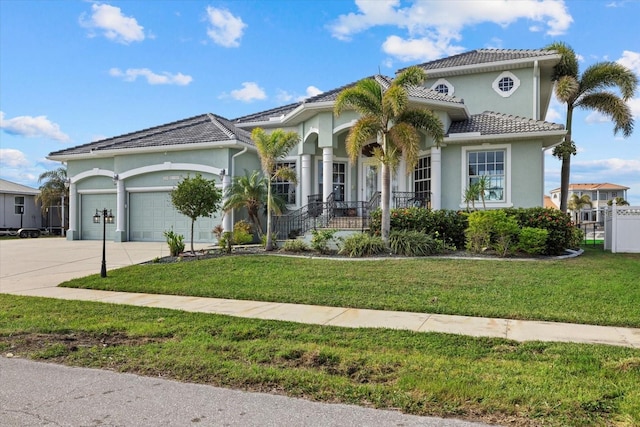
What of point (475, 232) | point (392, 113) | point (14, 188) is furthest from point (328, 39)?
point (14, 188)

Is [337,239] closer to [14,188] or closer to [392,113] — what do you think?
[392,113]

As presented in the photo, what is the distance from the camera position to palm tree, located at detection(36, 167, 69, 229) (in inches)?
1378

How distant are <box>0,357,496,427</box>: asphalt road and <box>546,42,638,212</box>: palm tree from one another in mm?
20197

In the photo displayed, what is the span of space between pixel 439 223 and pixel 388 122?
357 cm

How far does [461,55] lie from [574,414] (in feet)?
69.5

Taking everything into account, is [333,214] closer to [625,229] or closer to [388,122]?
[388,122]

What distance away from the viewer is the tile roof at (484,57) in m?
19.5

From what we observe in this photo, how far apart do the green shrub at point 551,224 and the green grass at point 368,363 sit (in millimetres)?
8882

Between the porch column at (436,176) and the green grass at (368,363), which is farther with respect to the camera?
the porch column at (436,176)

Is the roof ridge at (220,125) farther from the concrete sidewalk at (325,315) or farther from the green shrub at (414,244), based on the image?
the green shrub at (414,244)

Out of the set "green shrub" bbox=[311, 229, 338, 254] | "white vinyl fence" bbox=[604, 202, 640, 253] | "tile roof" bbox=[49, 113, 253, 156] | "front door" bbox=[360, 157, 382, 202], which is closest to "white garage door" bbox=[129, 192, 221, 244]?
"tile roof" bbox=[49, 113, 253, 156]

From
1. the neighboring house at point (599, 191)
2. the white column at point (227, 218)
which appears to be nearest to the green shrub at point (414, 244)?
the white column at point (227, 218)

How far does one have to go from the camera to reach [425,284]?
32.0 ft

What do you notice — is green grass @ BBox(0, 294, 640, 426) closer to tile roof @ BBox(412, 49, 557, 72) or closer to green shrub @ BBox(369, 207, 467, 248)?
green shrub @ BBox(369, 207, 467, 248)
